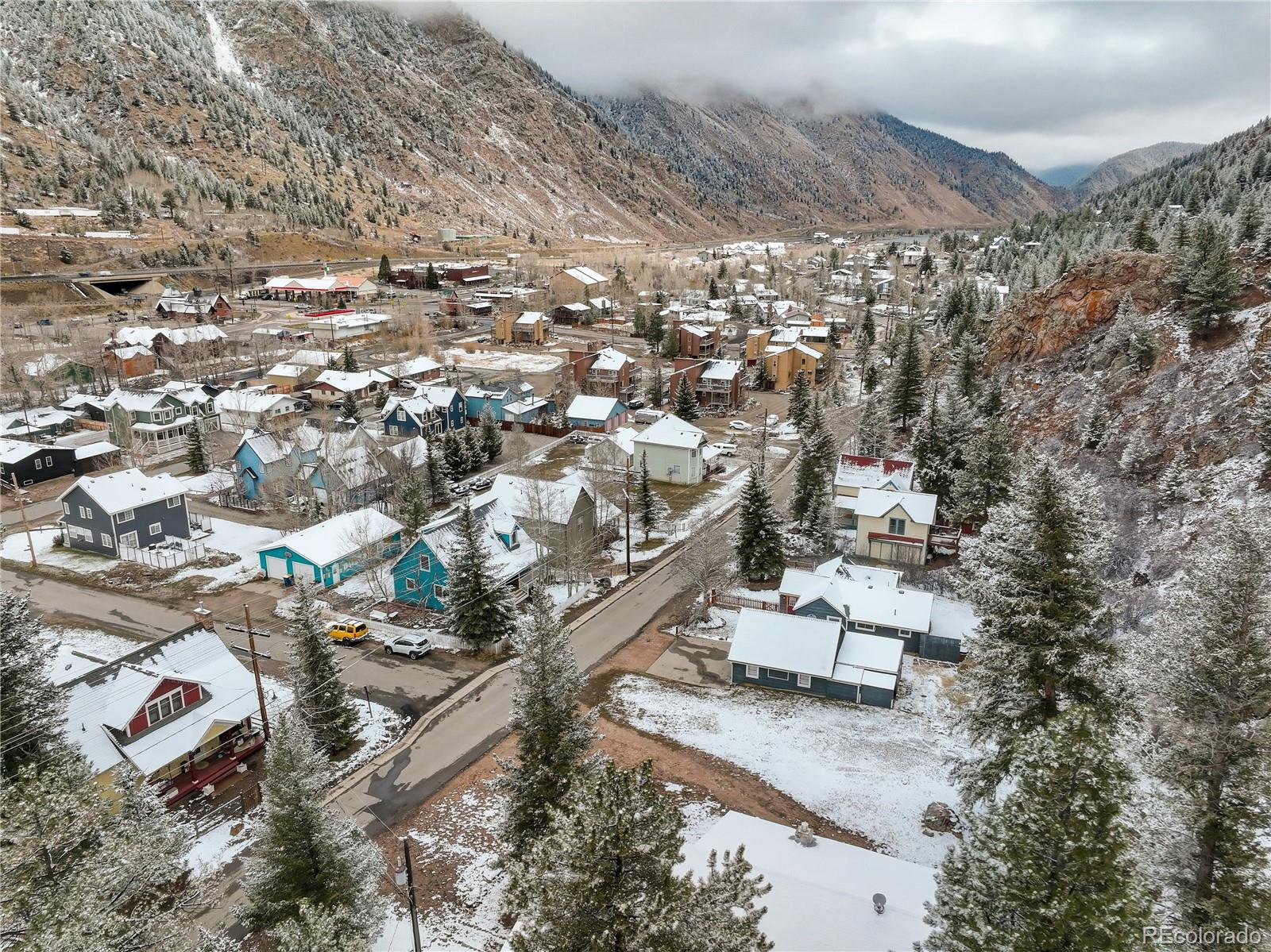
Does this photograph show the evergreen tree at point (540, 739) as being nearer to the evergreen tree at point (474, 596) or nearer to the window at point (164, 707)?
the window at point (164, 707)

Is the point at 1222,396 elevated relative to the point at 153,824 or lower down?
elevated

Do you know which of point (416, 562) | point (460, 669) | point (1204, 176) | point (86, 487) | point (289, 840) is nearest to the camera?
A: point (289, 840)

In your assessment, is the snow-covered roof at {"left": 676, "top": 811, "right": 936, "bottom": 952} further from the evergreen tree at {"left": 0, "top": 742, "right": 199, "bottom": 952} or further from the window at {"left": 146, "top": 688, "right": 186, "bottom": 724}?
the window at {"left": 146, "top": 688, "right": 186, "bottom": 724}

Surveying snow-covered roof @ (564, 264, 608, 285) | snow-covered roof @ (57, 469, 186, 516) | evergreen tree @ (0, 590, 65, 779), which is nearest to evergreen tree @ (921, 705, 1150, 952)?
evergreen tree @ (0, 590, 65, 779)

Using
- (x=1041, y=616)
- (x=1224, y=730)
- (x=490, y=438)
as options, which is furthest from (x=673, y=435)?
(x=1224, y=730)

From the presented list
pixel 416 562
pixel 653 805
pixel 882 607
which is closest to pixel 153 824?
pixel 653 805

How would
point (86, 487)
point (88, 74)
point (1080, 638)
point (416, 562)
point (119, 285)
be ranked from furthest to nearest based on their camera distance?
1. point (88, 74)
2. point (119, 285)
3. point (86, 487)
4. point (416, 562)
5. point (1080, 638)

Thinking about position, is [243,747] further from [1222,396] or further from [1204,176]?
[1204,176]

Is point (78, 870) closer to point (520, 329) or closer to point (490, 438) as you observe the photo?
point (490, 438)
